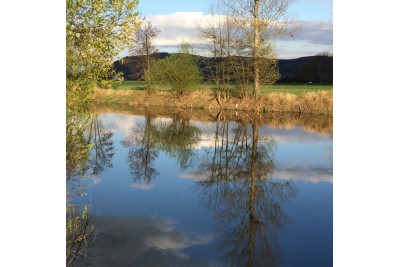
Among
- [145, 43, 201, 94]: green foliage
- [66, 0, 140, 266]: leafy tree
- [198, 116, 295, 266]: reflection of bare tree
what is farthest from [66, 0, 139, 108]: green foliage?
[145, 43, 201, 94]: green foliage

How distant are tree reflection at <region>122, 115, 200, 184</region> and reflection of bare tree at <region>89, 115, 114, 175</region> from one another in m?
0.93

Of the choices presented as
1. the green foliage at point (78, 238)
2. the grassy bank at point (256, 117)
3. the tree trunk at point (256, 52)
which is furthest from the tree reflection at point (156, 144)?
the tree trunk at point (256, 52)

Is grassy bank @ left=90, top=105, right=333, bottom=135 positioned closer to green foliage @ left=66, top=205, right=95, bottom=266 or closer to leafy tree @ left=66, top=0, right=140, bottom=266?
green foliage @ left=66, top=205, right=95, bottom=266

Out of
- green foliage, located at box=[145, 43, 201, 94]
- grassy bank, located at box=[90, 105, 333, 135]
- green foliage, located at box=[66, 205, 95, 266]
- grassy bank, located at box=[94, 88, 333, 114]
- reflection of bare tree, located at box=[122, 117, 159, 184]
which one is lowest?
green foliage, located at box=[66, 205, 95, 266]

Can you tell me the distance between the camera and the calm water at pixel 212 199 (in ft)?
29.0

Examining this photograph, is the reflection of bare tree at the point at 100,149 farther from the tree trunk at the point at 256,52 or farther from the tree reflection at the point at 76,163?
the tree trunk at the point at 256,52

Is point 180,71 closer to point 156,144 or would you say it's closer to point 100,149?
point 156,144

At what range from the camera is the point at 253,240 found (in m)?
9.56

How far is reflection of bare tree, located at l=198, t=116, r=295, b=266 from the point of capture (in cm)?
914

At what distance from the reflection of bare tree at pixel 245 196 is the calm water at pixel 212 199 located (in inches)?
1.1
